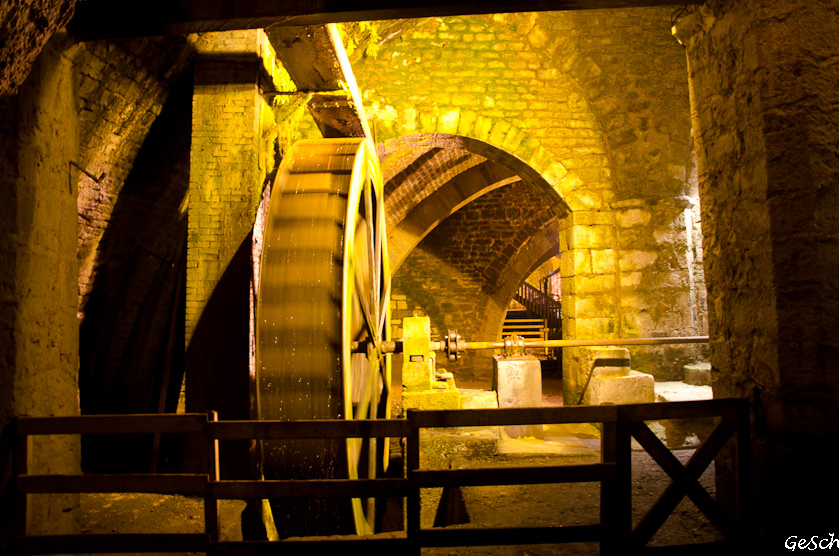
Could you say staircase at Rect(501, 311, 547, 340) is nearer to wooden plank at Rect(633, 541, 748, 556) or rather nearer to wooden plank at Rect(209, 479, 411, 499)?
wooden plank at Rect(633, 541, 748, 556)

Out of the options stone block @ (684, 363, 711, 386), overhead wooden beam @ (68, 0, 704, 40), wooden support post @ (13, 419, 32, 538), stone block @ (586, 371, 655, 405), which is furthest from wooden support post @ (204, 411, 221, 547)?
stone block @ (684, 363, 711, 386)

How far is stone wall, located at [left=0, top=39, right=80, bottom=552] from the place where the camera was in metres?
2.10

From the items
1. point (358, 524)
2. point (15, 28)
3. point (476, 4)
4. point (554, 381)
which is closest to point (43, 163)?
point (15, 28)

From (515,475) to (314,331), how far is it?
148 centimetres

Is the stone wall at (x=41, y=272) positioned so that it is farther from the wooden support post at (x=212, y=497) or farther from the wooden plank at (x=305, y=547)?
the wooden plank at (x=305, y=547)

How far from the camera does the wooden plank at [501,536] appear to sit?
195 centimetres

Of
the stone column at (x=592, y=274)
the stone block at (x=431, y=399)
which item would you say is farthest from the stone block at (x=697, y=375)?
the stone block at (x=431, y=399)

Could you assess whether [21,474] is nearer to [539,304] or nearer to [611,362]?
[611,362]

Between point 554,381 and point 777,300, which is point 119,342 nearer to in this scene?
point 777,300

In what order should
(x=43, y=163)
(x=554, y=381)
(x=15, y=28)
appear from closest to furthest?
(x=15, y=28), (x=43, y=163), (x=554, y=381)

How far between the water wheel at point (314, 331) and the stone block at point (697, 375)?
151 inches

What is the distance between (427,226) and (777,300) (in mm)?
7627

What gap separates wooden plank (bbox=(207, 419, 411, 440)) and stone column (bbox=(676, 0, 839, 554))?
1.60m

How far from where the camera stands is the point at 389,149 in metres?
6.04
